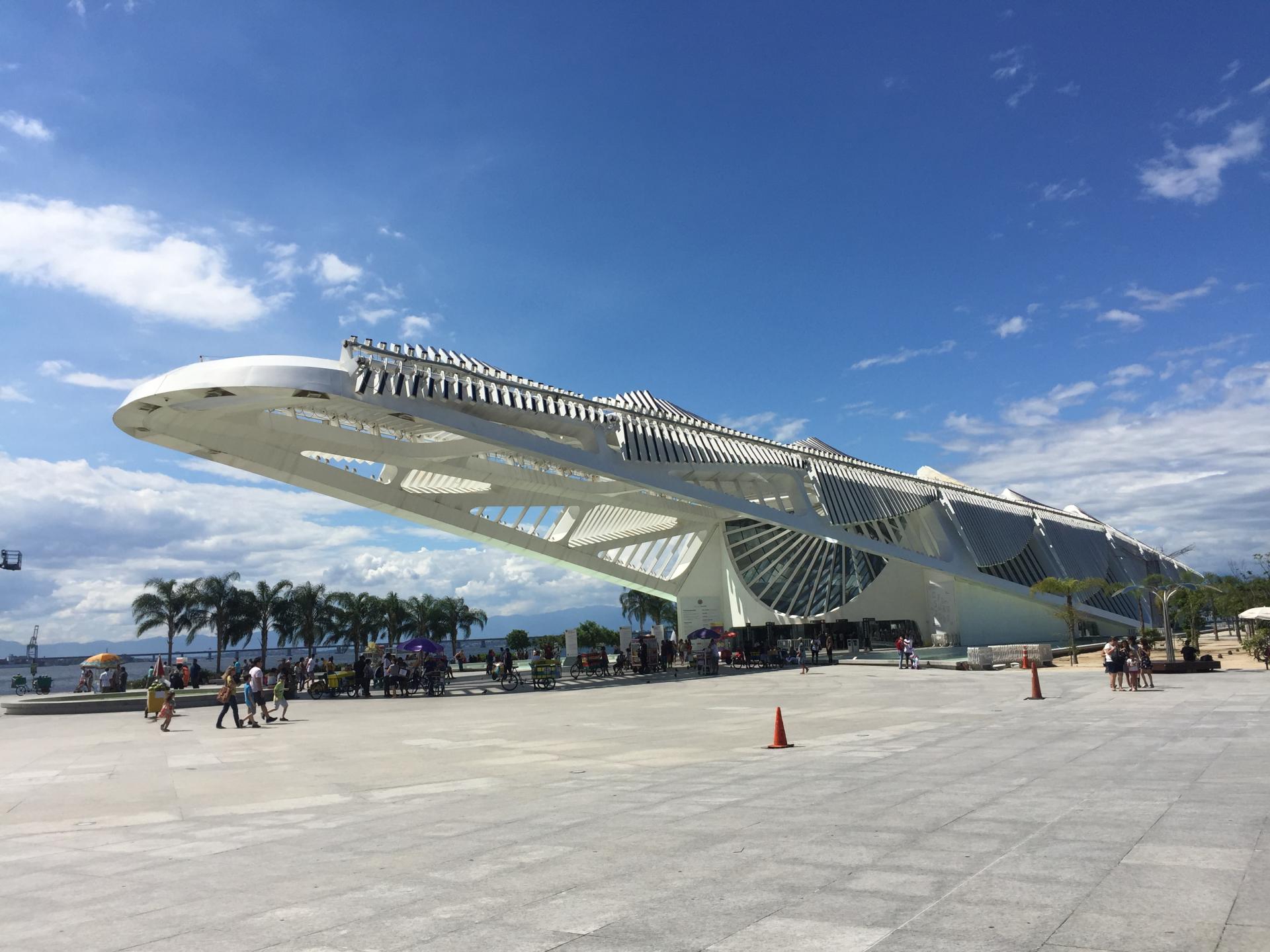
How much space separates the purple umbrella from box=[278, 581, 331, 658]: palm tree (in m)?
33.9

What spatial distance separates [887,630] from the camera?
45219 mm

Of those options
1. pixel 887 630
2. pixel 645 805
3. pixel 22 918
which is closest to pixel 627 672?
pixel 887 630

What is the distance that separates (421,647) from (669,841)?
24545 millimetres

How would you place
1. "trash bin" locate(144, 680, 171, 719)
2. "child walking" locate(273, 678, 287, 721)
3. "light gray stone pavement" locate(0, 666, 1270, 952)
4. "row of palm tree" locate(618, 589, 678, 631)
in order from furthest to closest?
"row of palm tree" locate(618, 589, 678, 631) < "trash bin" locate(144, 680, 171, 719) < "child walking" locate(273, 678, 287, 721) < "light gray stone pavement" locate(0, 666, 1270, 952)

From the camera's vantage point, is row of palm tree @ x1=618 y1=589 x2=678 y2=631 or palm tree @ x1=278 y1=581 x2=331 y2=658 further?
row of palm tree @ x1=618 y1=589 x2=678 y2=631

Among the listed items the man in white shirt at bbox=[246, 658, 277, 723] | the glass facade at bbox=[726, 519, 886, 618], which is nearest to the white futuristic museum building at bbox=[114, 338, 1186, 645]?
the glass facade at bbox=[726, 519, 886, 618]

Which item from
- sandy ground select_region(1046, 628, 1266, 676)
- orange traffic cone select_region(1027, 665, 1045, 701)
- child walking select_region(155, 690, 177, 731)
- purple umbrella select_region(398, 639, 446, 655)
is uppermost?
purple umbrella select_region(398, 639, 446, 655)

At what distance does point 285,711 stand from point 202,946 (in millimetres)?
16344

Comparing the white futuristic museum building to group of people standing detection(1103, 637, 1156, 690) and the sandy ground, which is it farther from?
group of people standing detection(1103, 637, 1156, 690)

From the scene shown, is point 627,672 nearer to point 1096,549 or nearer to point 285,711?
point 285,711

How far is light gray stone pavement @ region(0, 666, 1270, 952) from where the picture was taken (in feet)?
15.3

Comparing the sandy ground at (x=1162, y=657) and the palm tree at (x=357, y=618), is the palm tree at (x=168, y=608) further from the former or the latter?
the sandy ground at (x=1162, y=657)

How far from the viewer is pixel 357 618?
6481 cm

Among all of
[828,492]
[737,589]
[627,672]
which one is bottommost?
[627,672]
